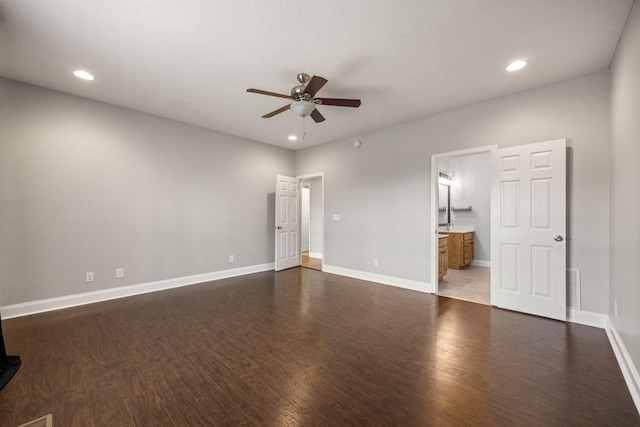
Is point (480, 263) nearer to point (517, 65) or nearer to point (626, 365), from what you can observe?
point (626, 365)

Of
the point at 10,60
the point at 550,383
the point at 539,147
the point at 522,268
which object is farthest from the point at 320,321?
the point at 10,60

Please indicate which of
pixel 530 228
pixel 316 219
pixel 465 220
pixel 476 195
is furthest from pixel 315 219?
pixel 530 228

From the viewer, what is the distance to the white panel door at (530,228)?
9.94ft

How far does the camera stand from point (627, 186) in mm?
2068

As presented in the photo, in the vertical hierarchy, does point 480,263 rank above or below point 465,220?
below

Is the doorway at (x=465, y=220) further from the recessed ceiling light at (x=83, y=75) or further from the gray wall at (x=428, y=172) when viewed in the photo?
the recessed ceiling light at (x=83, y=75)

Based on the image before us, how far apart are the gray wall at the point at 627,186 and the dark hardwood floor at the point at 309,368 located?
1.48 ft

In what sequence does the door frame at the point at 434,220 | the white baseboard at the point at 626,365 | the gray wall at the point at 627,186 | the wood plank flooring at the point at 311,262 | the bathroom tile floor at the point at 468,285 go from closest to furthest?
the white baseboard at the point at 626,365, the gray wall at the point at 627,186, the bathroom tile floor at the point at 468,285, the door frame at the point at 434,220, the wood plank flooring at the point at 311,262

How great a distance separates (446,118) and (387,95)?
120 centimetres

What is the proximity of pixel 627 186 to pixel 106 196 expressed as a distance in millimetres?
5903

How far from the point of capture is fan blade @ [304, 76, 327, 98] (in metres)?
2.46

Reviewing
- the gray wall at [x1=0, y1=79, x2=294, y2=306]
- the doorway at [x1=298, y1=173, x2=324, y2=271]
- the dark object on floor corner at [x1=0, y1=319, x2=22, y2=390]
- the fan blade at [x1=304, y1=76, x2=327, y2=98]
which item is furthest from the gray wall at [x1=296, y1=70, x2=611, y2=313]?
the dark object on floor corner at [x1=0, y1=319, x2=22, y2=390]

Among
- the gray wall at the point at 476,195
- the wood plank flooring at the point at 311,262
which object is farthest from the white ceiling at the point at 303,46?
the wood plank flooring at the point at 311,262

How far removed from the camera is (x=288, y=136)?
5301 mm
